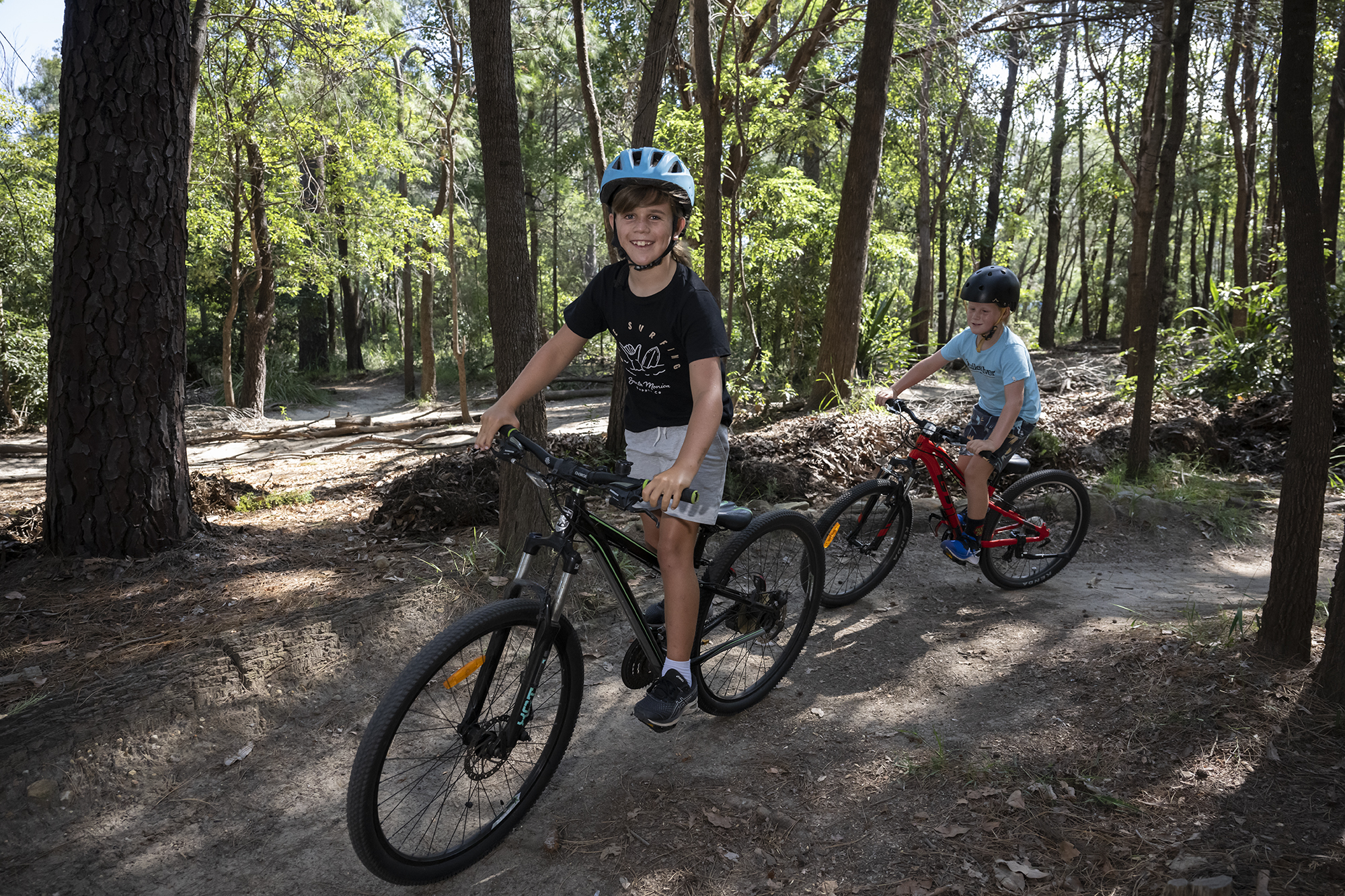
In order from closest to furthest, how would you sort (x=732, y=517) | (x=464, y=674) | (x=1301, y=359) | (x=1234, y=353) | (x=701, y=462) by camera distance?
1. (x=464, y=674)
2. (x=701, y=462)
3. (x=732, y=517)
4. (x=1301, y=359)
5. (x=1234, y=353)

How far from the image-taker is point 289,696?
11.4 feet

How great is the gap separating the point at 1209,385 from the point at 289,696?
9.92m

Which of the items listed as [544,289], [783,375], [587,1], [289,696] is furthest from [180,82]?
[544,289]

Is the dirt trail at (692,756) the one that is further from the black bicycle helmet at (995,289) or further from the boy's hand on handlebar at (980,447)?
the black bicycle helmet at (995,289)

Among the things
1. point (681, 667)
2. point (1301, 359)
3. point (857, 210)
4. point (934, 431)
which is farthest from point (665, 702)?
point (857, 210)

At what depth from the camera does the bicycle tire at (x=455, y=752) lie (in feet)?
7.27

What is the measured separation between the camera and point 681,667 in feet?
9.87

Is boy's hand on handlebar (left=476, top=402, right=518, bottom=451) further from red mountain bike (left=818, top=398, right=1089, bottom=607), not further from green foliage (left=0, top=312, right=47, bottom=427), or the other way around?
green foliage (left=0, top=312, right=47, bottom=427)

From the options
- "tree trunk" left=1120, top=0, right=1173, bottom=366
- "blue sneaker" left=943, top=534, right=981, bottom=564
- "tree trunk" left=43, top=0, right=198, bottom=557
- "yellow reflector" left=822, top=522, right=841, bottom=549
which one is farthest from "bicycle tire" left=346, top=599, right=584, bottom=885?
"tree trunk" left=1120, top=0, right=1173, bottom=366

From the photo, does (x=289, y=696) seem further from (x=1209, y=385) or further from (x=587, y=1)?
(x=587, y=1)

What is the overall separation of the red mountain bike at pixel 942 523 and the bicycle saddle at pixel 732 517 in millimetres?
1328

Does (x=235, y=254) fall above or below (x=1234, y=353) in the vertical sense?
above

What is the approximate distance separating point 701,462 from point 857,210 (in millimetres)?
6629

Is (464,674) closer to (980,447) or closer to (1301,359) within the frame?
(980,447)
